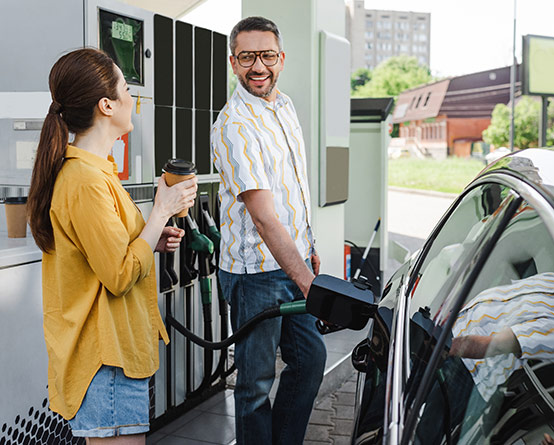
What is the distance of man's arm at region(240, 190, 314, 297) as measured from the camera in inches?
113

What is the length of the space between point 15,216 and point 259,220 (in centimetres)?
120

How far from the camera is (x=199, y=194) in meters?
4.47

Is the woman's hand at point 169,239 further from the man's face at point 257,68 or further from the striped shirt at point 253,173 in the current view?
the man's face at point 257,68

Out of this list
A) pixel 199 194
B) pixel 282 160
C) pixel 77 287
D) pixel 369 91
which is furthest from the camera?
pixel 369 91

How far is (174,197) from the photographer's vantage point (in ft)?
8.46

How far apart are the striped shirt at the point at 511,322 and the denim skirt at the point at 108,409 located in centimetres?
110

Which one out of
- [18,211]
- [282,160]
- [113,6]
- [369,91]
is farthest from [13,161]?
[369,91]

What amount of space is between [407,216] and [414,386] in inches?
881

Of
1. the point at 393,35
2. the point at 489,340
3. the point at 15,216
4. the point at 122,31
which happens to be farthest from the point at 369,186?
the point at 393,35

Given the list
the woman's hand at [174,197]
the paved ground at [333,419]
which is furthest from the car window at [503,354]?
the paved ground at [333,419]

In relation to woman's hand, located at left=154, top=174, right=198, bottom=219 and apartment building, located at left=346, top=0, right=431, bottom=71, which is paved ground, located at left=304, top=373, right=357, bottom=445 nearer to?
woman's hand, located at left=154, top=174, right=198, bottom=219

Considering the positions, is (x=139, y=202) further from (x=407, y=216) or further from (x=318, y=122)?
(x=407, y=216)

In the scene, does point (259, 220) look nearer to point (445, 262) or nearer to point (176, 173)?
point (176, 173)

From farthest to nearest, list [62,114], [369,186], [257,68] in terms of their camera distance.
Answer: [369,186], [257,68], [62,114]
